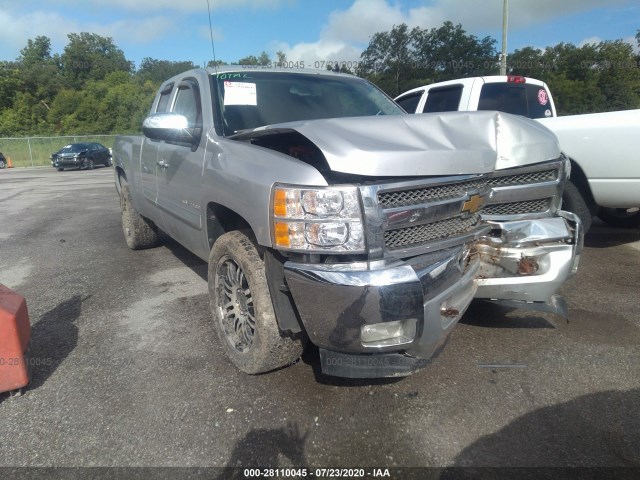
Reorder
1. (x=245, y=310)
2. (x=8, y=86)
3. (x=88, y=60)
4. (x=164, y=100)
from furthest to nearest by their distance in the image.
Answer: (x=88, y=60), (x=8, y=86), (x=164, y=100), (x=245, y=310)

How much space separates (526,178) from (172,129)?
2.45 meters

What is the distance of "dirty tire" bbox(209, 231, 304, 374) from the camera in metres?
2.57

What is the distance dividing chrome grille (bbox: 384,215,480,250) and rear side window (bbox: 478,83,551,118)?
14.1 ft

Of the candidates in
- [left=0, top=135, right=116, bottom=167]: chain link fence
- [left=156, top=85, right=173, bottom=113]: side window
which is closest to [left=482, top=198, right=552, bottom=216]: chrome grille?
[left=156, top=85, right=173, bottom=113]: side window

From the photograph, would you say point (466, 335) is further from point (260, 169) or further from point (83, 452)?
point (83, 452)

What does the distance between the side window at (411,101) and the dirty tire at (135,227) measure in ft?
14.2

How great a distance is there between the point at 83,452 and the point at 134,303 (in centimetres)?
205

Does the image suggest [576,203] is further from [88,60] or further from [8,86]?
[88,60]

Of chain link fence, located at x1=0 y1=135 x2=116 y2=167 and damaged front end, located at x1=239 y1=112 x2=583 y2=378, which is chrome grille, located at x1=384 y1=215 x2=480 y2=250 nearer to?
damaged front end, located at x1=239 y1=112 x2=583 y2=378

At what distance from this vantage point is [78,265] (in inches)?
214

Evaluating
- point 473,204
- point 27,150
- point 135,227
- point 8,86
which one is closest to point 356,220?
point 473,204

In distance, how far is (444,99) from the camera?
22.2 ft


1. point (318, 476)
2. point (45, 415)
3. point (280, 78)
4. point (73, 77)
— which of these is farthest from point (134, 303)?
point (73, 77)

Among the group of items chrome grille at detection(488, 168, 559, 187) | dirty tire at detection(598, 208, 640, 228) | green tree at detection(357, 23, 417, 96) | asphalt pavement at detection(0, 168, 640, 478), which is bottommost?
asphalt pavement at detection(0, 168, 640, 478)
